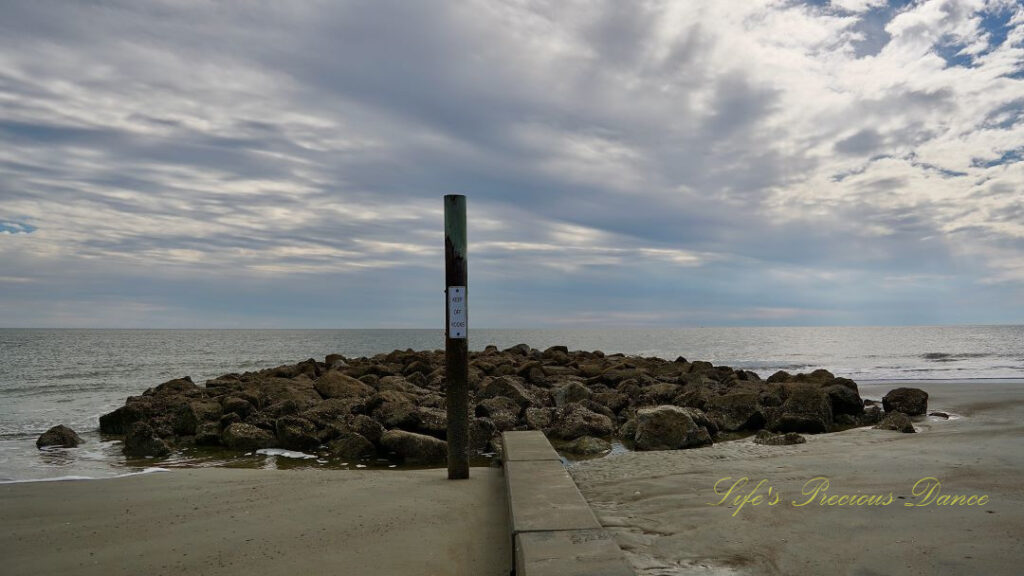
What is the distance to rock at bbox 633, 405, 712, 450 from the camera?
855cm

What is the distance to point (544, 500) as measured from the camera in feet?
14.1

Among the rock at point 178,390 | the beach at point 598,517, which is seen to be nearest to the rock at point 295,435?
the beach at point 598,517

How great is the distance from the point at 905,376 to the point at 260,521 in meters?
24.7

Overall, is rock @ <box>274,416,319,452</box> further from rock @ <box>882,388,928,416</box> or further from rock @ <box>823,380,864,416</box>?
rock @ <box>882,388,928,416</box>

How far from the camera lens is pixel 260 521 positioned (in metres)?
4.68

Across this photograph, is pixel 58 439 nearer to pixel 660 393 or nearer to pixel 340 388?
pixel 340 388

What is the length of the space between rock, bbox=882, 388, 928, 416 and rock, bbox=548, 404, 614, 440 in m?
6.19

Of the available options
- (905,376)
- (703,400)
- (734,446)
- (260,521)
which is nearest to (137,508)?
(260,521)

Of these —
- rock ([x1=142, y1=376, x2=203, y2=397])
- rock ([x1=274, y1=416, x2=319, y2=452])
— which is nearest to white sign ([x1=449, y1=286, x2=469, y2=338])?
rock ([x1=274, y1=416, x2=319, y2=452])

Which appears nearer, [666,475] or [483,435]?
[666,475]

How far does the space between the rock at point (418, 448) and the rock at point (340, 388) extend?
4791mm

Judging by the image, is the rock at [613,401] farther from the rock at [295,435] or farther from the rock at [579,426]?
the rock at [295,435]

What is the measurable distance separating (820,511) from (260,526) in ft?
13.5

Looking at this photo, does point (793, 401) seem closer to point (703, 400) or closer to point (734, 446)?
point (703, 400)
